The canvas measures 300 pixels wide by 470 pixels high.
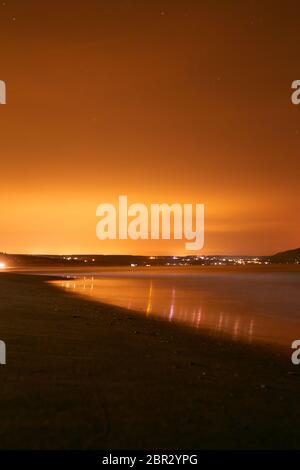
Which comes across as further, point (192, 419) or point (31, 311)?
point (31, 311)

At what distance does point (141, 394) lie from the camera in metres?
7.34

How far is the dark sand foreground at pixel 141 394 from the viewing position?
5742 millimetres

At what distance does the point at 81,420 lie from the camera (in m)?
6.11

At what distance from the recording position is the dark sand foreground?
574 cm

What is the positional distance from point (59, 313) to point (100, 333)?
15.9 ft

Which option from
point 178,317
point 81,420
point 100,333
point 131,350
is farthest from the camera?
point 178,317

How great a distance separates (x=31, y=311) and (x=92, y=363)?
8940 mm

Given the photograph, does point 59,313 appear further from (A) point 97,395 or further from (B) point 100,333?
(A) point 97,395
